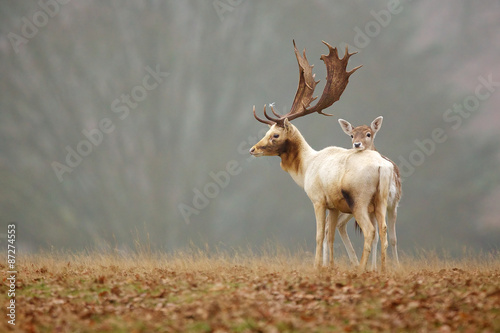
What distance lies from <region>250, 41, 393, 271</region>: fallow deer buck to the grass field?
1.18m

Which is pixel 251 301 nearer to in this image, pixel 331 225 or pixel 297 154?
pixel 331 225

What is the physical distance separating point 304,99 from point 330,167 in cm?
269

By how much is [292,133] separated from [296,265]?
322 cm

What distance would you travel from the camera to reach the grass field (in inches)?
241

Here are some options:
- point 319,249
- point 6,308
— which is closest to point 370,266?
point 319,249

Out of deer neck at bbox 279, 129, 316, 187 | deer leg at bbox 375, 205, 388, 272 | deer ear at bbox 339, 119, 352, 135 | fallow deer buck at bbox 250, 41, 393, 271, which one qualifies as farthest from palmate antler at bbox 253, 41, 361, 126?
deer leg at bbox 375, 205, 388, 272

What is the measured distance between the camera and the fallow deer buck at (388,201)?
11.9m

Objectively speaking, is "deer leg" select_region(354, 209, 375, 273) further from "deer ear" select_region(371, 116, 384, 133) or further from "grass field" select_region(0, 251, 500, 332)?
"deer ear" select_region(371, 116, 384, 133)

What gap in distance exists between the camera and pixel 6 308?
25.7ft

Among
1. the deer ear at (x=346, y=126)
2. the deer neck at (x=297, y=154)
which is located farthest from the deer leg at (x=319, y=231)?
the deer ear at (x=346, y=126)

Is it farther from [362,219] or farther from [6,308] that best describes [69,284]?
[362,219]

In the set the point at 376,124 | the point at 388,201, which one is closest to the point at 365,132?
the point at 376,124

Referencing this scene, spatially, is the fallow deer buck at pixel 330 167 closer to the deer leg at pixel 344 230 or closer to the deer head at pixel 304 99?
the deer head at pixel 304 99

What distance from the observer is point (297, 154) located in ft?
41.7
